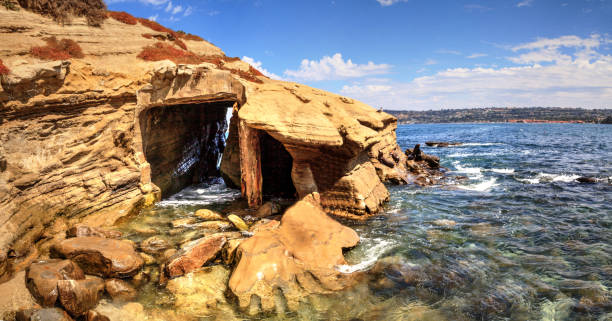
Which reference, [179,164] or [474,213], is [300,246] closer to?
[474,213]

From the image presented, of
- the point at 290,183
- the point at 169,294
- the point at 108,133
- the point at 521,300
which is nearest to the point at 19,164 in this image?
the point at 108,133

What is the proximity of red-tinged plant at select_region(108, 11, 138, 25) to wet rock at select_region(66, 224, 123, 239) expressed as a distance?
42.2 ft

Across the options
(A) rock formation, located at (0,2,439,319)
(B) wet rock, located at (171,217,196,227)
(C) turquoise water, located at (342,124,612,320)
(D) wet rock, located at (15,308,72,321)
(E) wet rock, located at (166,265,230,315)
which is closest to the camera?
(D) wet rock, located at (15,308,72,321)

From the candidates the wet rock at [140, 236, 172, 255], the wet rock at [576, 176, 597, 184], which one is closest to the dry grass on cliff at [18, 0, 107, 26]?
the wet rock at [140, 236, 172, 255]

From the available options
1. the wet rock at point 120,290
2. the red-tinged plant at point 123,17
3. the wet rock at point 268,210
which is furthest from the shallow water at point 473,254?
the red-tinged plant at point 123,17

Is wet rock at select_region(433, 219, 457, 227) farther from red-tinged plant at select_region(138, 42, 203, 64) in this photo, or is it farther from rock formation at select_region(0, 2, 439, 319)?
red-tinged plant at select_region(138, 42, 203, 64)

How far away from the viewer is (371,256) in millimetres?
9680

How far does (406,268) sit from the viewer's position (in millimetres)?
8945

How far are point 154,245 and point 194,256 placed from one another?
7.67 ft

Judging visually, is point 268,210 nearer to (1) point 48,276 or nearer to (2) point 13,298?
(1) point 48,276

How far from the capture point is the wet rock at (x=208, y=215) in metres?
13.0

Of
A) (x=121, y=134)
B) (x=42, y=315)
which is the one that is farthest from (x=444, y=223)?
(x=121, y=134)

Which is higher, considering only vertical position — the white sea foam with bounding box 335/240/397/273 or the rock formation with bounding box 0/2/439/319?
the rock formation with bounding box 0/2/439/319

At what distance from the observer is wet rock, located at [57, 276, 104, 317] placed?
21.1 ft
